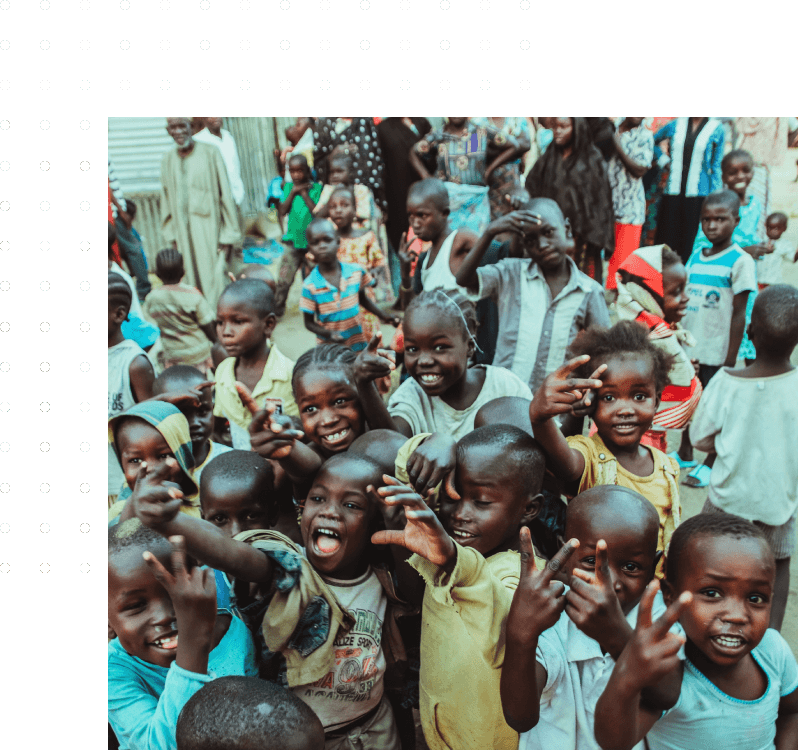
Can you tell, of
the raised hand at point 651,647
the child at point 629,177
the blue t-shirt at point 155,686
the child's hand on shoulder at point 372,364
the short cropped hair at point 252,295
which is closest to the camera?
the raised hand at point 651,647

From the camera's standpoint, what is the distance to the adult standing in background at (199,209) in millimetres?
6141

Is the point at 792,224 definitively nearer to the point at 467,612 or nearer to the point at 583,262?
the point at 583,262

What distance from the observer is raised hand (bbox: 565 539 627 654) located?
113 cm

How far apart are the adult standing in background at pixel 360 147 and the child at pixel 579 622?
5.02 m

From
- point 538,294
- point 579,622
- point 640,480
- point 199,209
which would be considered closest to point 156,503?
point 579,622

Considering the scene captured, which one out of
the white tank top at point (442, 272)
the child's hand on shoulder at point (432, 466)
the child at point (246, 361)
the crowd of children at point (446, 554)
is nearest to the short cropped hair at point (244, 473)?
the crowd of children at point (446, 554)

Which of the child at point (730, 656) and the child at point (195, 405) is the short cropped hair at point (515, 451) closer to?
the child at point (730, 656)

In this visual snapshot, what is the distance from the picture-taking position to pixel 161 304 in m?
4.08

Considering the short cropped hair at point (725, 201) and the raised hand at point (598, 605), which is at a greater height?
the short cropped hair at point (725, 201)

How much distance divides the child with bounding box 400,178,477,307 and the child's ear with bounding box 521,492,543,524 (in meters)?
1.74

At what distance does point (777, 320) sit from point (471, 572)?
1.68m

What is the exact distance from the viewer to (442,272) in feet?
11.0

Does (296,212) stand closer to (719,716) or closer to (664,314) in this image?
(664,314)

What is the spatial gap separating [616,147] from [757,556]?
5.11m
